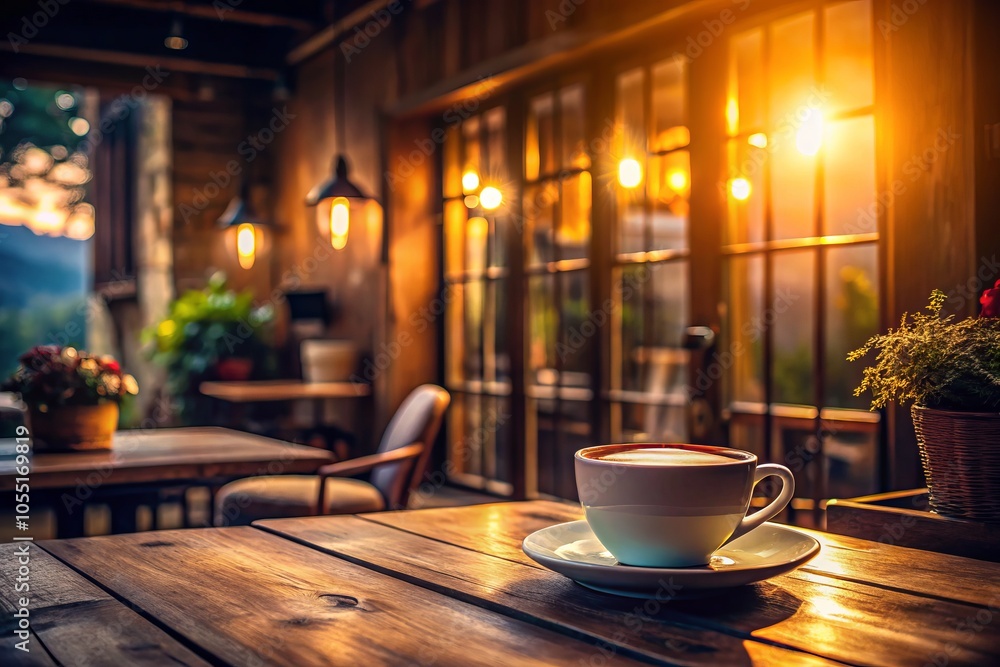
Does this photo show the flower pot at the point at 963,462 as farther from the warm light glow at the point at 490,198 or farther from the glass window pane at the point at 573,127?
the warm light glow at the point at 490,198

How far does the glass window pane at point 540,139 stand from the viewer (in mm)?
4488

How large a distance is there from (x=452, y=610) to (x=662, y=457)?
25cm

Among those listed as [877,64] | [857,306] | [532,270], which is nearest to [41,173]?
[532,270]

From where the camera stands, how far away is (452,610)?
2.95 ft

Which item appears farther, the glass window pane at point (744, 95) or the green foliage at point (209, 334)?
the green foliage at point (209, 334)

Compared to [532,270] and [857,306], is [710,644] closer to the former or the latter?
[532,270]

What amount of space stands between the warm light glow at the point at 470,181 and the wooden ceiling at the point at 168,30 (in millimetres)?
1149

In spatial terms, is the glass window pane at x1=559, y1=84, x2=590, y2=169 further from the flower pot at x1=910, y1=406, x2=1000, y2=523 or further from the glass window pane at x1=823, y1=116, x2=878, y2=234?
the flower pot at x1=910, y1=406, x2=1000, y2=523

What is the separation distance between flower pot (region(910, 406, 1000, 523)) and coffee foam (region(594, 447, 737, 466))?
0.54 metres

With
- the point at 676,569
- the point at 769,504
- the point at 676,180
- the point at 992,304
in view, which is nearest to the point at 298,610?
the point at 676,569

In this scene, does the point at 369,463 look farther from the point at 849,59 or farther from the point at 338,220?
the point at 849,59

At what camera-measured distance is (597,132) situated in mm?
4188

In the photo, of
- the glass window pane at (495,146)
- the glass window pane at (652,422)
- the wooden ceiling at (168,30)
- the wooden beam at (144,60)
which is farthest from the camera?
the wooden beam at (144,60)

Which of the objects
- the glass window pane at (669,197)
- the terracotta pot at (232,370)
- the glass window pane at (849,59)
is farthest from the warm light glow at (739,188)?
the terracotta pot at (232,370)
